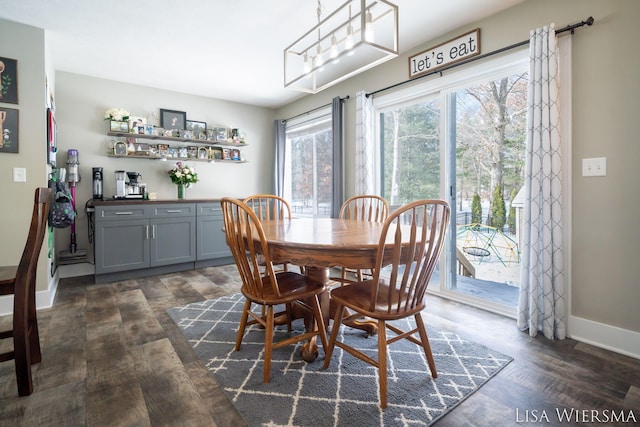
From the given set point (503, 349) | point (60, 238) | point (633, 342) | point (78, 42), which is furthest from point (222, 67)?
point (633, 342)

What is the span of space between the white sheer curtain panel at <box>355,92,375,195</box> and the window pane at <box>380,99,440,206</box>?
0.18 m

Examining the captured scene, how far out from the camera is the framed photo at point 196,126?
174 inches

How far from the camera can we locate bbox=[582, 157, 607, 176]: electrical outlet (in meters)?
1.98

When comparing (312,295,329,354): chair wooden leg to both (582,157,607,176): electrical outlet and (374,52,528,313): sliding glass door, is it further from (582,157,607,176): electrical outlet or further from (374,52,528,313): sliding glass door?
(582,157,607,176): electrical outlet

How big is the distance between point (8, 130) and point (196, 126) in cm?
215

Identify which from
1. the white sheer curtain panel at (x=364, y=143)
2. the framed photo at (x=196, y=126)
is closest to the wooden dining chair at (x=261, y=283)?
the white sheer curtain panel at (x=364, y=143)

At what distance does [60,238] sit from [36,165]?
133 cm

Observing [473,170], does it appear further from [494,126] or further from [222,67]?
[222,67]

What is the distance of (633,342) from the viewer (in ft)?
6.18

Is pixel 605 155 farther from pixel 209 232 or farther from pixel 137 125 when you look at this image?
pixel 137 125

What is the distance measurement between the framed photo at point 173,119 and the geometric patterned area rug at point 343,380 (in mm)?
3074

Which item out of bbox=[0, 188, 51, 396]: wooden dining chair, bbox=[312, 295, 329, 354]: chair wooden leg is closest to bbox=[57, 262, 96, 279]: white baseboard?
bbox=[0, 188, 51, 396]: wooden dining chair

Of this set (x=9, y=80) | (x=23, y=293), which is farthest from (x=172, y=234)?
(x=23, y=293)

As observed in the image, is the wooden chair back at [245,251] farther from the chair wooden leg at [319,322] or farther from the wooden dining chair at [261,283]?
the chair wooden leg at [319,322]
